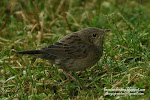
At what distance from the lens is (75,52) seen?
516 centimetres

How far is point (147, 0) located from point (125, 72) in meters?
4.98

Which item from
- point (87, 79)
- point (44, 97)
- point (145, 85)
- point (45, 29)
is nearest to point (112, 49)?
point (87, 79)

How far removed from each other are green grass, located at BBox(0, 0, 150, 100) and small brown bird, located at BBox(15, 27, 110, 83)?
26cm

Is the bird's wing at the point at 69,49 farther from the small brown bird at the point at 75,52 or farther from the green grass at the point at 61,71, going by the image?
the green grass at the point at 61,71

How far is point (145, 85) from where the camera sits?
4297 millimetres

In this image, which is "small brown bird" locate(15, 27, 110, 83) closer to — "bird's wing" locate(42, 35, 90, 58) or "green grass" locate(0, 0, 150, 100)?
"bird's wing" locate(42, 35, 90, 58)

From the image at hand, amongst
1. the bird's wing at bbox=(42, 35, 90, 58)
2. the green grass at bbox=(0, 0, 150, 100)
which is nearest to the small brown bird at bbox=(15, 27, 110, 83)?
the bird's wing at bbox=(42, 35, 90, 58)

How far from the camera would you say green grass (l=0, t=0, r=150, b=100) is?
15.1 feet

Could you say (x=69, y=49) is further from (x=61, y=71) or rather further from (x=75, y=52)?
(x=61, y=71)

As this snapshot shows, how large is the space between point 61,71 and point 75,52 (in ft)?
2.11

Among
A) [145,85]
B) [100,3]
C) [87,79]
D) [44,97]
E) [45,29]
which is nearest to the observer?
[145,85]

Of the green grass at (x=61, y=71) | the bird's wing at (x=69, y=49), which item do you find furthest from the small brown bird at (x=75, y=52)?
the green grass at (x=61, y=71)

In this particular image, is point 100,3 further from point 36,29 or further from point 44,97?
point 44,97

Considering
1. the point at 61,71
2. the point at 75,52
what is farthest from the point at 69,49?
the point at 61,71
